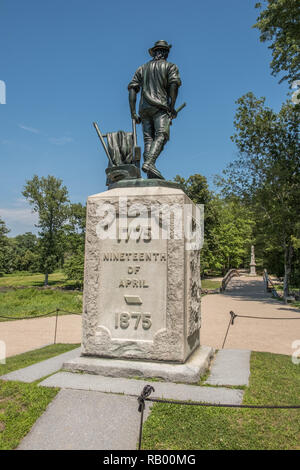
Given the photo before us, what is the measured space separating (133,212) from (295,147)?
58.0 feet

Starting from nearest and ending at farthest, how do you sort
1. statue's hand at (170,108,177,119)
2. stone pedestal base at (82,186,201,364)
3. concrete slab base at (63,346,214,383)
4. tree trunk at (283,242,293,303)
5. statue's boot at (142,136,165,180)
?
concrete slab base at (63,346,214,383), stone pedestal base at (82,186,201,364), statue's boot at (142,136,165,180), statue's hand at (170,108,177,119), tree trunk at (283,242,293,303)

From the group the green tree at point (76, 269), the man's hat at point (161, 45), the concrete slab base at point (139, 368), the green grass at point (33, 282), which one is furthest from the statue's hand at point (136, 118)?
the green grass at point (33, 282)

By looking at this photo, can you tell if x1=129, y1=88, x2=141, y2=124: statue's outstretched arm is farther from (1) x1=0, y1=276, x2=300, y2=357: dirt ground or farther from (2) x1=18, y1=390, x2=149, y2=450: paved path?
(1) x1=0, y1=276, x2=300, y2=357: dirt ground

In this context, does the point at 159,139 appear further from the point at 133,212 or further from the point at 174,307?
the point at 174,307

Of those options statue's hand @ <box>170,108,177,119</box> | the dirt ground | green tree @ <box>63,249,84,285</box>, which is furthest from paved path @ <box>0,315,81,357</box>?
green tree @ <box>63,249,84,285</box>

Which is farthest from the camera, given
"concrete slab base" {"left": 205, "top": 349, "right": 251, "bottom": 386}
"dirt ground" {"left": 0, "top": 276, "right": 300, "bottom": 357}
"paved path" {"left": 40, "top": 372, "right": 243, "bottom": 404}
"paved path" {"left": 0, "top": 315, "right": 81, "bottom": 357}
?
"paved path" {"left": 0, "top": 315, "right": 81, "bottom": 357}

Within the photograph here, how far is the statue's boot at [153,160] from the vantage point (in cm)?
523

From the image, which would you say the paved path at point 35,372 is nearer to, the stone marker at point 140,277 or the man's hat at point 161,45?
the stone marker at point 140,277

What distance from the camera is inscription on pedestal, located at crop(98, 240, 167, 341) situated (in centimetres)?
456

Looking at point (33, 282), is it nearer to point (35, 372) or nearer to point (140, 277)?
point (35, 372)

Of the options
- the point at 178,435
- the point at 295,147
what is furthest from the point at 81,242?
the point at 178,435

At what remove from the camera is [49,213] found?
3503 cm

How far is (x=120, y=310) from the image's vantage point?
4.66 metres

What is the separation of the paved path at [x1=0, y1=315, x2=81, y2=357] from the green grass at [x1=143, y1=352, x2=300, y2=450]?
5657mm
